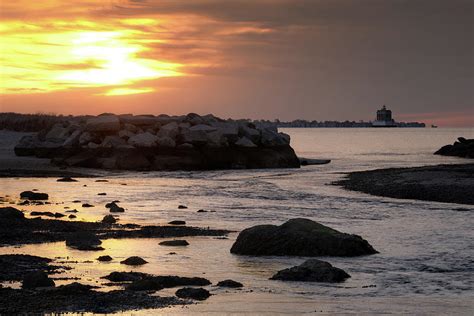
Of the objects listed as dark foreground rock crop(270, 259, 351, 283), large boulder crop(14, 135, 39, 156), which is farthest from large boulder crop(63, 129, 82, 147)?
dark foreground rock crop(270, 259, 351, 283)

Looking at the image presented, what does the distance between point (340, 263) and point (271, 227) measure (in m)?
2.33

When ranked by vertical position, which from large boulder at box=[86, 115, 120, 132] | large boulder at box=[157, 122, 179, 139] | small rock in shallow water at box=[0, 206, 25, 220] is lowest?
small rock in shallow water at box=[0, 206, 25, 220]

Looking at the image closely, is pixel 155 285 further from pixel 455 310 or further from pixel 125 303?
pixel 455 310

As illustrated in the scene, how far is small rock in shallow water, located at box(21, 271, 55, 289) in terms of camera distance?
52.2 ft

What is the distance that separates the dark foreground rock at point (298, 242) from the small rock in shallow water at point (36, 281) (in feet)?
20.2

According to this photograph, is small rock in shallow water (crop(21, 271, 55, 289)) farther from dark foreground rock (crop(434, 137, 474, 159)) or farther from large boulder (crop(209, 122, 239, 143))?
dark foreground rock (crop(434, 137, 474, 159))

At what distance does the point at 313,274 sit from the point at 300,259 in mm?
2673

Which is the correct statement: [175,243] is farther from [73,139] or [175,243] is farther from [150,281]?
[73,139]

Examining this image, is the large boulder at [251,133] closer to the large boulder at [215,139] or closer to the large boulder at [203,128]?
the large boulder at [203,128]

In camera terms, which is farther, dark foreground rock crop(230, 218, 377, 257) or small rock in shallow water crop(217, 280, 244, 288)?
dark foreground rock crop(230, 218, 377, 257)

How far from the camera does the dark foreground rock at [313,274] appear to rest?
57.5 ft

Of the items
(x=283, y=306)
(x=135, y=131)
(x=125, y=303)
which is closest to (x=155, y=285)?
(x=125, y=303)

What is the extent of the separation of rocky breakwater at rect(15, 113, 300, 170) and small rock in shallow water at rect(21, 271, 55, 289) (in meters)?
45.1

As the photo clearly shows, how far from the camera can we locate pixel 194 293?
617 inches
